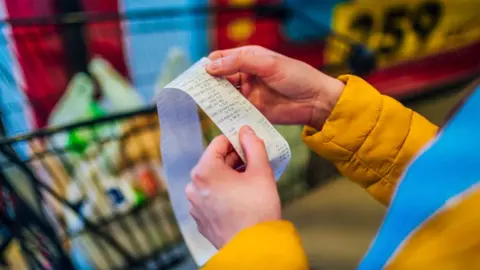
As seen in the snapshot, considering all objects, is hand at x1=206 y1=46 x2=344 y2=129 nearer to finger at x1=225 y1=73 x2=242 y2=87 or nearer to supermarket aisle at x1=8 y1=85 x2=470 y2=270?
finger at x1=225 y1=73 x2=242 y2=87

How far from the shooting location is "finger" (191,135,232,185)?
44 centimetres

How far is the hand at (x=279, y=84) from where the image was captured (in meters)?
0.54

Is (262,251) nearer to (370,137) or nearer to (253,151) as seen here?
(253,151)

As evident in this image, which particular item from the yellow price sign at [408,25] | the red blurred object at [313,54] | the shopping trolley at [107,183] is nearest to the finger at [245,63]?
the shopping trolley at [107,183]

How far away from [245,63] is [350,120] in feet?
0.50

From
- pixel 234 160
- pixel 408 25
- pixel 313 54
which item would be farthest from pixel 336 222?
pixel 408 25

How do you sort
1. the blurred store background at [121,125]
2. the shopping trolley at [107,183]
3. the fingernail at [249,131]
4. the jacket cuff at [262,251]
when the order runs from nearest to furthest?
the jacket cuff at [262,251] → the fingernail at [249,131] → the blurred store background at [121,125] → the shopping trolley at [107,183]

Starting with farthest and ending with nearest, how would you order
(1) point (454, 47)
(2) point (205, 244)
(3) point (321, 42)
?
(1) point (454, 47)
(3) point (321, 42)
(2) point (205, 244)

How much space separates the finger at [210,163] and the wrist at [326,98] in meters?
0.16

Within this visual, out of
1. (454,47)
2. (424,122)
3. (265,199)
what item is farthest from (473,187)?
(454,47)

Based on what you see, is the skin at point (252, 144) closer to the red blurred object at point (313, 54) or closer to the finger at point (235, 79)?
the finger at point (235, 79)

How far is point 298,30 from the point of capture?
157 cm

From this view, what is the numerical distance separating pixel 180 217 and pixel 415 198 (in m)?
0.35

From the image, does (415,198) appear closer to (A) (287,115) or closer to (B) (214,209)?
(B) (214,209)
